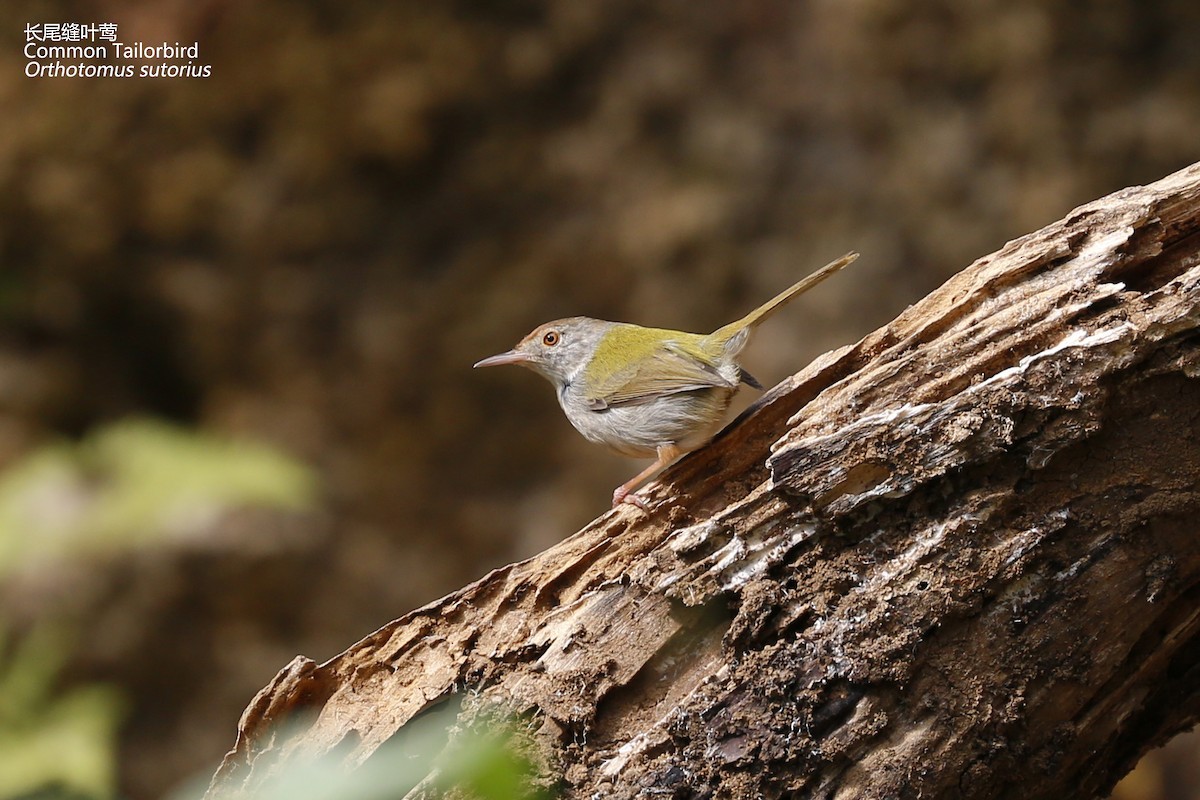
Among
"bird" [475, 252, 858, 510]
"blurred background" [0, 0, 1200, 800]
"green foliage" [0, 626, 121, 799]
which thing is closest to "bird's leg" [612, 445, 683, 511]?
"bird" [475, 252, 858, 510]

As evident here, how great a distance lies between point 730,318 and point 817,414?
4.86m

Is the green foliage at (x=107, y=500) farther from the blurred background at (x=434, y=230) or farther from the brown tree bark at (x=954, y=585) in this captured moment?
the brown tree bark at (x=954, y=585)

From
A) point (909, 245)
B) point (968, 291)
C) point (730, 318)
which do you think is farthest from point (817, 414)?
point (909, 245)

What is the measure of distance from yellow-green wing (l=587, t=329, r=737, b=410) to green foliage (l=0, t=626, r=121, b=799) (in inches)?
118

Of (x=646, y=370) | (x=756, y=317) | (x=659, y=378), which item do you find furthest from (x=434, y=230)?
(x=756, y=317)

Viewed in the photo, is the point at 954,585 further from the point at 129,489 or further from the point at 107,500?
the point at 107,500

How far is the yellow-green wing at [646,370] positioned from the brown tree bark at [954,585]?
0.97 m

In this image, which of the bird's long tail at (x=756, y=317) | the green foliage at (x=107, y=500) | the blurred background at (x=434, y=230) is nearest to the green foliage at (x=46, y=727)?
the green foliage at (x=107, y=500)

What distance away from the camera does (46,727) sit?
5.78 meters

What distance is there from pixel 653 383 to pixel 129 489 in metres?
4.62

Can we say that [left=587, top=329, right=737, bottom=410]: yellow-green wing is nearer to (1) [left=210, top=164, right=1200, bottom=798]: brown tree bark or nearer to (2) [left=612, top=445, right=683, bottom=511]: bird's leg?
(2) [left=612, top=445, right=683, bottom=511]: bird's leg

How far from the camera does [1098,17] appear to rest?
7.84m

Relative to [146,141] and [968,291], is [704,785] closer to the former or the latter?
[968,291]

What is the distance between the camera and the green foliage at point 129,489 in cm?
686
